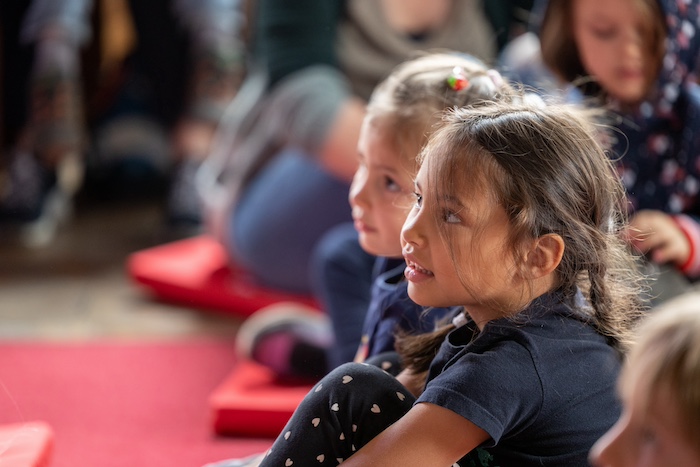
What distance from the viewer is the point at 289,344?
134 centimetres

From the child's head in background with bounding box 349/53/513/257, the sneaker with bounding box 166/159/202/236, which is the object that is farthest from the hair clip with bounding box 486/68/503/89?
the sneaker with bounding box 166/159/202/236

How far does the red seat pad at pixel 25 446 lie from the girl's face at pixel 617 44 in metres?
0.70

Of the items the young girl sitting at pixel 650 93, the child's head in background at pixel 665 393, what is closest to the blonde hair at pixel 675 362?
the child's head in background at pixel 665 393

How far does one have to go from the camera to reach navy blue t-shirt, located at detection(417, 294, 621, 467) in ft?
2.18

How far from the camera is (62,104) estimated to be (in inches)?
86.4

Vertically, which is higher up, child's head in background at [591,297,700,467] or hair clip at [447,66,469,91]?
hair clip at [447,66,469,91]

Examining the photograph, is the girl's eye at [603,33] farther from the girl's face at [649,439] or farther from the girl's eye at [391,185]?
the girl's face at [649,439]

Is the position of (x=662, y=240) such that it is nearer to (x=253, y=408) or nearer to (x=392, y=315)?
(x=392, y=315)

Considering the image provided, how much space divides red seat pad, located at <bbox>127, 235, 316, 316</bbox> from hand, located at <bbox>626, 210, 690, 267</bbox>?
2.27ft

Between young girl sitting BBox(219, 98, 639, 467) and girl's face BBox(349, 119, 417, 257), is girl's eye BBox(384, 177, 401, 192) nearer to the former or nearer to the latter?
girl's face BBox(349, 119, 417, 257)

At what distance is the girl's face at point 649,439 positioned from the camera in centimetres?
51

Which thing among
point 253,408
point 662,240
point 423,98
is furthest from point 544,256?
point 253,408

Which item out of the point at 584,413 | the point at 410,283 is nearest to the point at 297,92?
the point at 410,283

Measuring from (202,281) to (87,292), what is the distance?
0.25m
